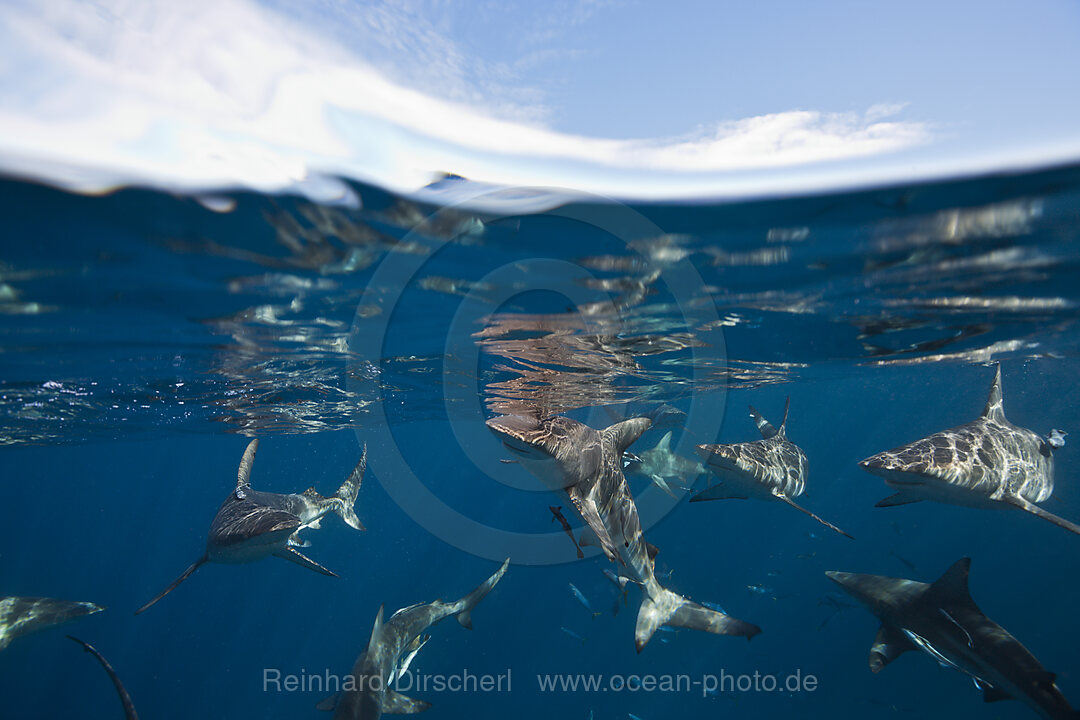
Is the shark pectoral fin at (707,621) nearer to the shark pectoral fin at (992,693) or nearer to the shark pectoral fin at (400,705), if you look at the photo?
the shark pectoral fin at (992,693)

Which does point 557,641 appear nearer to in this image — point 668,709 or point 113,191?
point 668,709

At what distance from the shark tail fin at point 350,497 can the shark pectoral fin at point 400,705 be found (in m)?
4.10

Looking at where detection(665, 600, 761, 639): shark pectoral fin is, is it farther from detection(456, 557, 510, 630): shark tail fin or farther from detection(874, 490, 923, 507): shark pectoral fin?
detection(456, 557, 510, 630): shark tail fin

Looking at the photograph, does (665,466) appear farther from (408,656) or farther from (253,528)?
(253,528)

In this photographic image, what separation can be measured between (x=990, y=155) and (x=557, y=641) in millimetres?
51842

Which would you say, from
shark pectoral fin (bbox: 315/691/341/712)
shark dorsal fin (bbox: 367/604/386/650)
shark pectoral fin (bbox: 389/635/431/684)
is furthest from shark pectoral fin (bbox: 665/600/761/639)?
shark pectoral fin (bbox: 315/691/341/712)

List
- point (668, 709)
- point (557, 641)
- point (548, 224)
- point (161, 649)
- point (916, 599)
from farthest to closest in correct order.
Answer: point (161, 649), point (557, 641), point (668, 709), point (916, 599), point (548, 224)

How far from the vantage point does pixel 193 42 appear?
3863 mm

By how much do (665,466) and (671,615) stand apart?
5.77 metres

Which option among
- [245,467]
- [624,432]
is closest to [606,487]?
[624,432]

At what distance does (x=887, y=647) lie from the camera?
24.5 feet

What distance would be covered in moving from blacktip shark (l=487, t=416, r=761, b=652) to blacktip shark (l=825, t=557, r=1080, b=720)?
235 cm

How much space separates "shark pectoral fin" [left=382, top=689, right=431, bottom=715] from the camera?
29.8 ft

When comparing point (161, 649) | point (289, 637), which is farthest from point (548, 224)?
point (289, 637)
